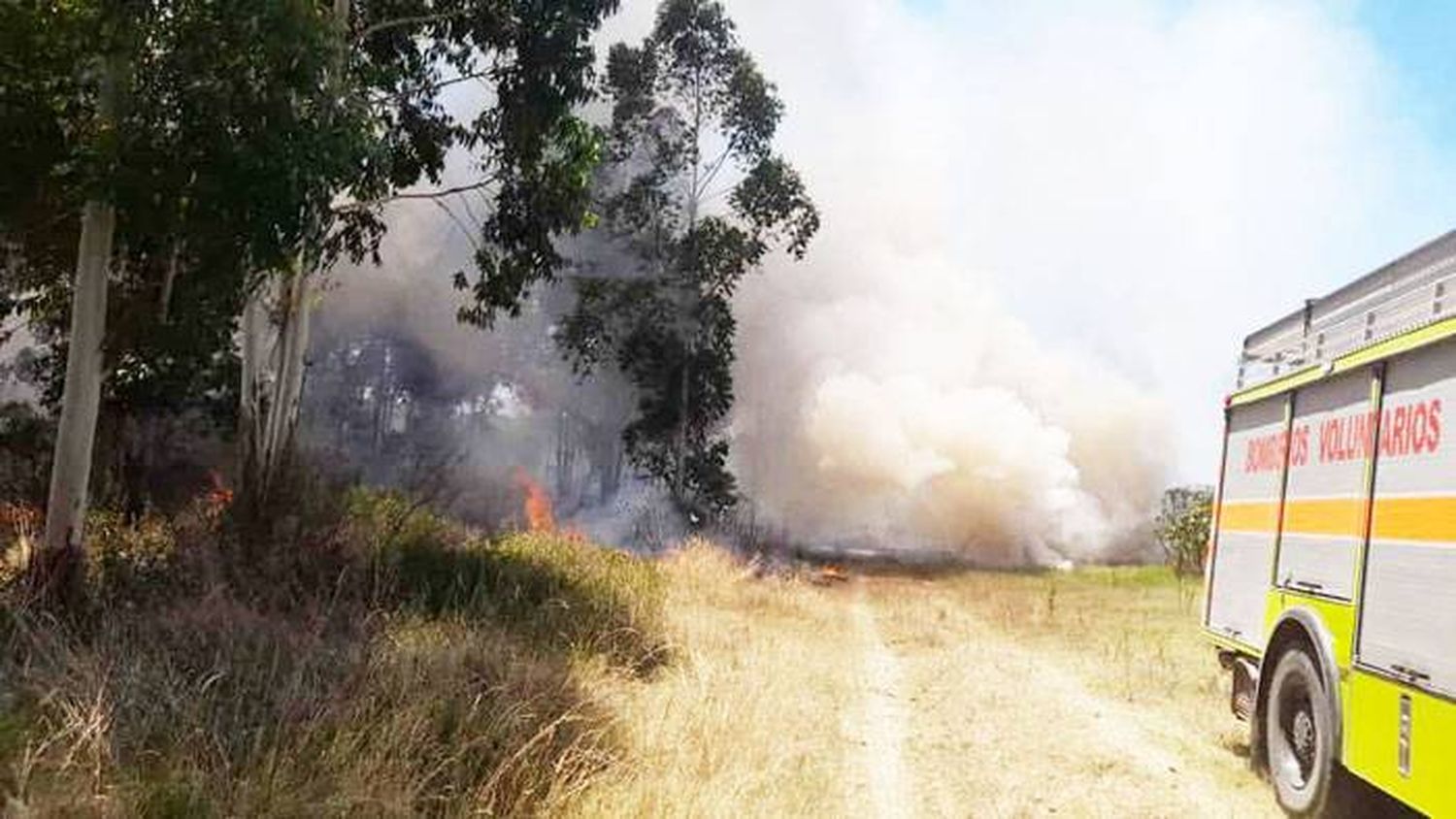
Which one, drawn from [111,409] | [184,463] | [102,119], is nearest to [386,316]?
[184,463]

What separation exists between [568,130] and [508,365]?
23325 millimetres

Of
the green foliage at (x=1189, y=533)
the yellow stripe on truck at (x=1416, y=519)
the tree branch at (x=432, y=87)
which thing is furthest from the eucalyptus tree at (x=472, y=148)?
the green foliage at (x=1189, y=533)

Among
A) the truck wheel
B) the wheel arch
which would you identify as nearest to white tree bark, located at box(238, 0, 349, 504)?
the wheel arch

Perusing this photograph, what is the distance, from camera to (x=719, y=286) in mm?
25531

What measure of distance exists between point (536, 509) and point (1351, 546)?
63.0ft

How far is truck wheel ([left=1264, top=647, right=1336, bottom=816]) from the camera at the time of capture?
5.93 meters

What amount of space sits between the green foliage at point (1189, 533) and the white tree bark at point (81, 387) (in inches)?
761

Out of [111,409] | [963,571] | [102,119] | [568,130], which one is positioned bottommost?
[963,571]

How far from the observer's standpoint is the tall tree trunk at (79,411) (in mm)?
8188

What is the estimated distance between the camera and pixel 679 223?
84.0ft

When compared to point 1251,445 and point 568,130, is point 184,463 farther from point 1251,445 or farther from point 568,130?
point 1251,445

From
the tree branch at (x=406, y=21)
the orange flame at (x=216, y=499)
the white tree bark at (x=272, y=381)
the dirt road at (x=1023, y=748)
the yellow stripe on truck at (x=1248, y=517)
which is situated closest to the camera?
the dirt road at (x=1023, y=748)

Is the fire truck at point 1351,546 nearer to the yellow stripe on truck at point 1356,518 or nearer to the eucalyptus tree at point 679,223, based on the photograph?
the yellow stripe on truck at point 1356,518

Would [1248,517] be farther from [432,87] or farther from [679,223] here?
[679,223]
